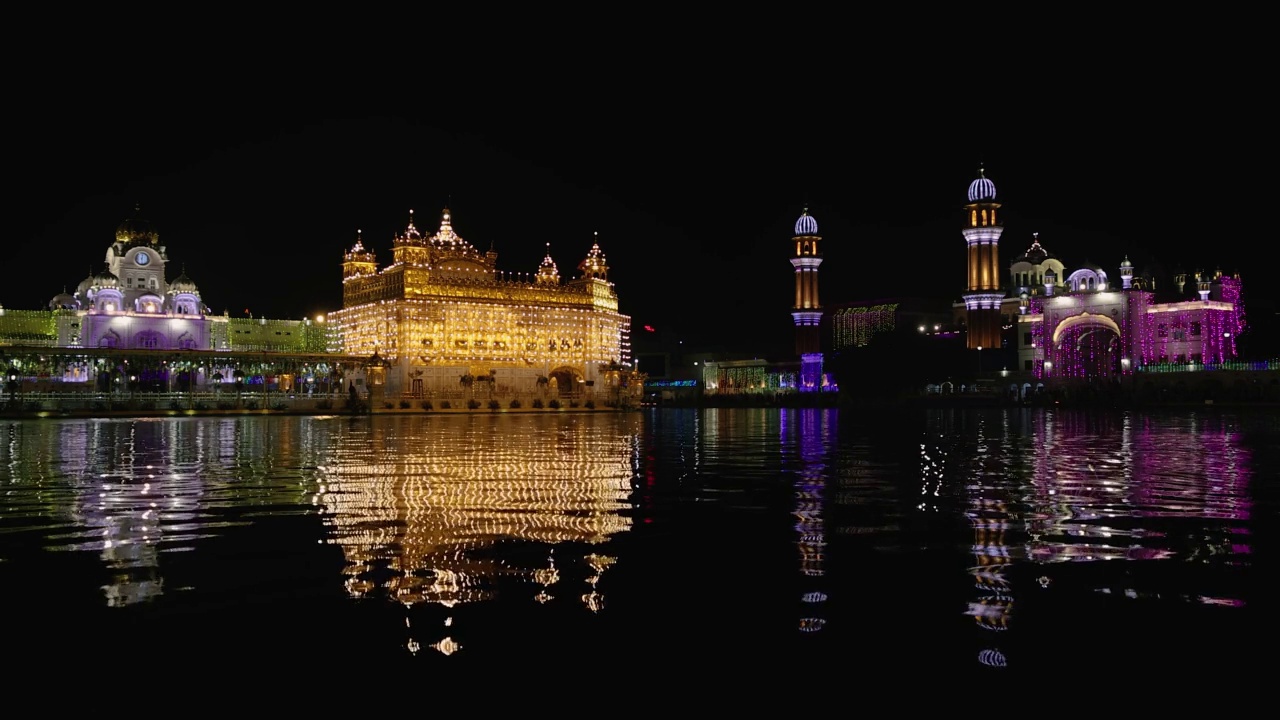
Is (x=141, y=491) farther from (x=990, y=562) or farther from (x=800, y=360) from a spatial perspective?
(x=800, y=360)

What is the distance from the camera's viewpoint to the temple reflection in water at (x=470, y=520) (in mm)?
7086

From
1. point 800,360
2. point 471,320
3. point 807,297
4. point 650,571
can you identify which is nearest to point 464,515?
point 650,571

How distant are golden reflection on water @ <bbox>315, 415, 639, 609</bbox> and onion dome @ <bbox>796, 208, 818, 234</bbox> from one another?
110188 millimetres

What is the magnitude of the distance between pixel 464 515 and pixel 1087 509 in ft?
21.3

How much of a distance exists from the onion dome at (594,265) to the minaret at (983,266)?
1382 inches

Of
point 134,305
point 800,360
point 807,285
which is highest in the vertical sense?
point 807,285

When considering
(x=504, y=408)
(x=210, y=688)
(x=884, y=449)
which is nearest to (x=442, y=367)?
(x=504, y=408)

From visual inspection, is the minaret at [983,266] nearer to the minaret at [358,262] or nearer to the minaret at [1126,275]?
the minaret at [1126,275]

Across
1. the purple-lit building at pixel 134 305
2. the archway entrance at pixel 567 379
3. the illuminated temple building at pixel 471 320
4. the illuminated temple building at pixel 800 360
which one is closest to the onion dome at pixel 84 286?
the purple-lit building at pixel 134 305

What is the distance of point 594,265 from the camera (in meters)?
93.9

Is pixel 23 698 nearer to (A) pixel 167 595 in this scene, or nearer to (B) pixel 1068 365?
(A) pixel 167 595

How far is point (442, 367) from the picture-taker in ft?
269

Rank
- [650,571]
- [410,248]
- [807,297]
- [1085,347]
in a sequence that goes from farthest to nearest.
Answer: [807,297], [1085,347], [410,248], [650,571]

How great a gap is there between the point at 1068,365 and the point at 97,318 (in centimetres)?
8088
